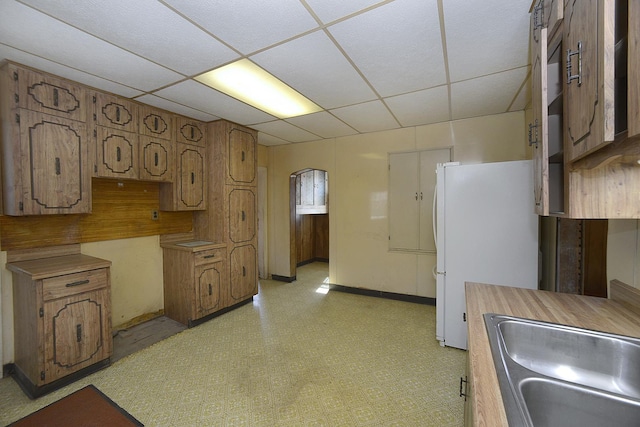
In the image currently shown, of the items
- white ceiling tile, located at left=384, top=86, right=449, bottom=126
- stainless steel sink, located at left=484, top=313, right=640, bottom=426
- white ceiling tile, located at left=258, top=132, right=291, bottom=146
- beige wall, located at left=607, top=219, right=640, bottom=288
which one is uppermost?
white ceiling tile, located at left=258, top=132, right=291, bottom=146

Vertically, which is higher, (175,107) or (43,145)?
(175,107)

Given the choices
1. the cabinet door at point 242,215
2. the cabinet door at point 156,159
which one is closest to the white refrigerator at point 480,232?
the cabinet door at point 242,215

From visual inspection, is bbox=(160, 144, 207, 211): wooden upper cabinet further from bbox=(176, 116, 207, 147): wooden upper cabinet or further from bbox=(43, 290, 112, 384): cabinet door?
bbox=(43, 290, 112, 384): cabinet door

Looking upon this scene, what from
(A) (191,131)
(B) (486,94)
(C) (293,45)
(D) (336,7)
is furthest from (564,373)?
(A) (191,131)

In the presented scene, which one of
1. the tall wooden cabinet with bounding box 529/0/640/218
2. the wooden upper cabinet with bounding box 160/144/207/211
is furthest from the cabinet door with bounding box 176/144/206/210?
the tall wooden cabinet with bounding box 529/0/640/218

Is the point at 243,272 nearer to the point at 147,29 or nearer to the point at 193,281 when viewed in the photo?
the point at 193,281

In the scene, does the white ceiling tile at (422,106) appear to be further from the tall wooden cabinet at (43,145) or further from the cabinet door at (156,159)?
the tall wooden cabinet at (43,145)

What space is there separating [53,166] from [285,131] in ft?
8.70

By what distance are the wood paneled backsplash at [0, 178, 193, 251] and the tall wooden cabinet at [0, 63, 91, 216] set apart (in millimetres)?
270

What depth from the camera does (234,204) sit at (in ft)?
11.6

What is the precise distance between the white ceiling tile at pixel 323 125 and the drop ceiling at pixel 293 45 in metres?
0.53

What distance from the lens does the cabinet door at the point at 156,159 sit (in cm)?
284

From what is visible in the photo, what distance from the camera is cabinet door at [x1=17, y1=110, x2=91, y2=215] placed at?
2.04 meters

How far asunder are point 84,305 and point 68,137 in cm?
146
